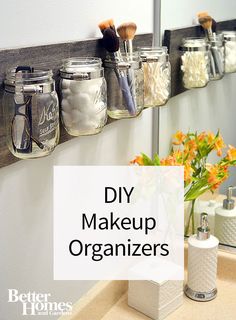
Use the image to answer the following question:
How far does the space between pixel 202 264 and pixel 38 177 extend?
0.50 meters

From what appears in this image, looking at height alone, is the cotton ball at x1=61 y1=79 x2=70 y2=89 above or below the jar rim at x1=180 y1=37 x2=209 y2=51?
below

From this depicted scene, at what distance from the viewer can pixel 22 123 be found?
772 millimetres

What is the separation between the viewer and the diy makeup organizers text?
31.4 inches

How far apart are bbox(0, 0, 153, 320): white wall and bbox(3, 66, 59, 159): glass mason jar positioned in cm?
5

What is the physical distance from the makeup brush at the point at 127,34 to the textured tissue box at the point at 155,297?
52cm

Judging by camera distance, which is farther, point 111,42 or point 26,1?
point 111,42

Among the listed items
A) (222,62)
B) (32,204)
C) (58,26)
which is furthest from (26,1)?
(222,62)

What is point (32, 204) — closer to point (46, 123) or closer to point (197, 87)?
point (46, 123)

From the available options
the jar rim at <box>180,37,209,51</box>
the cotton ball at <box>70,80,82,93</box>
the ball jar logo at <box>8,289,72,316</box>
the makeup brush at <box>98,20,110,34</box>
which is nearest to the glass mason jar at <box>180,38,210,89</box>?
A: the jar rim at <box>180,37,209,51</box>

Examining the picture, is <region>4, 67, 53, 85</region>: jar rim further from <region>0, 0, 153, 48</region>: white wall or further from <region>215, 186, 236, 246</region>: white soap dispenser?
<region>215, 186, 236, 246</region>: white soap dispenser

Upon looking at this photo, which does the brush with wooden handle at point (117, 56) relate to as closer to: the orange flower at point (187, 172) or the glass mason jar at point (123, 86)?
the glass mason jar at point (123, 86)

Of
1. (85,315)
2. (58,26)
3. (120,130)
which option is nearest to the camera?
(58,26)

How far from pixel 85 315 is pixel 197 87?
2.15 ft

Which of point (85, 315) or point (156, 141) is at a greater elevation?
point (156, 141)
